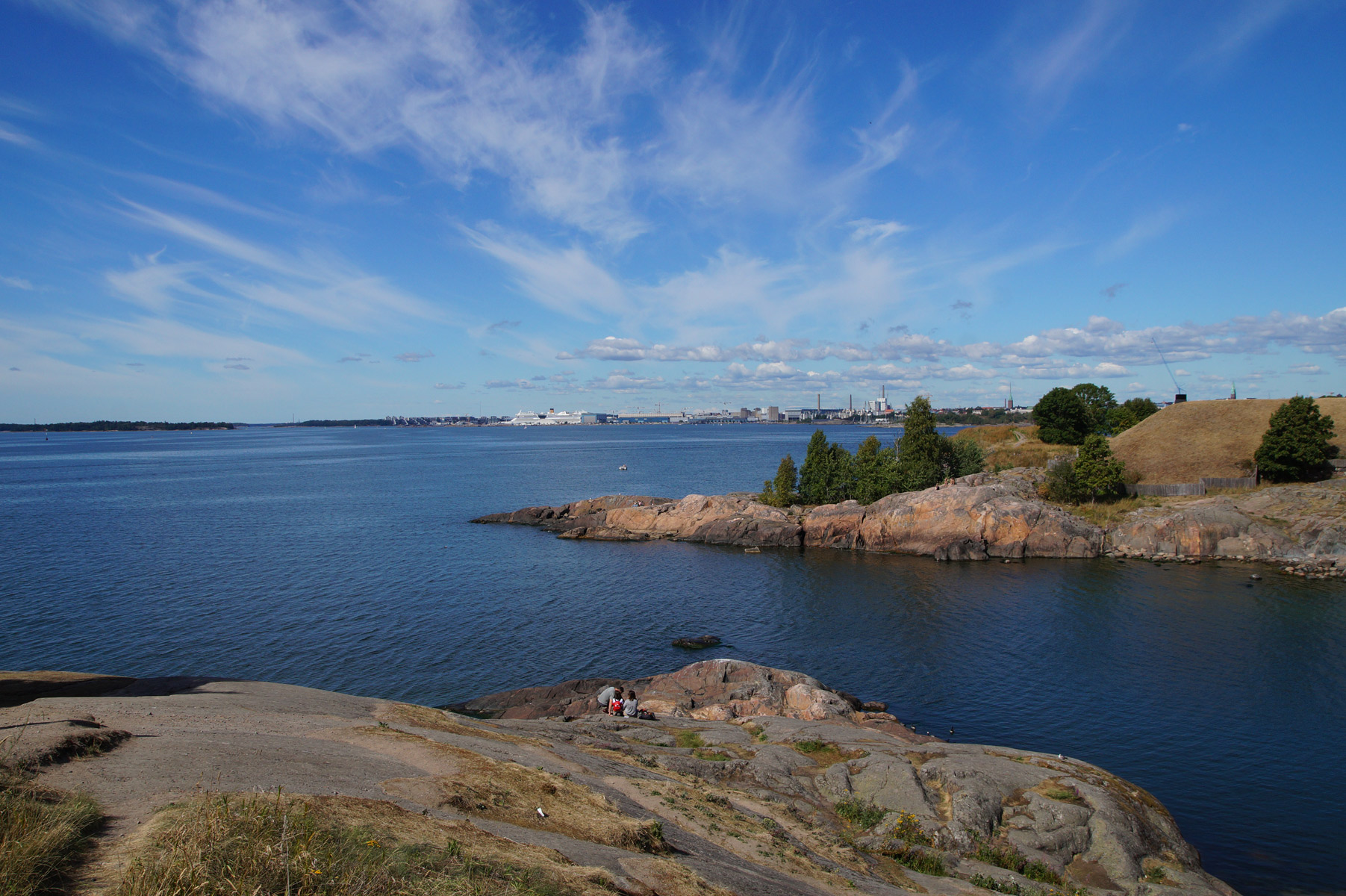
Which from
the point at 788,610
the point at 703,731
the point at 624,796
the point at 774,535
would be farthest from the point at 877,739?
the point at 774,535

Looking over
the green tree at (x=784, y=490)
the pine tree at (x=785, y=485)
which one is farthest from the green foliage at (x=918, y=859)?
the pine tree at (x=785, y=485)

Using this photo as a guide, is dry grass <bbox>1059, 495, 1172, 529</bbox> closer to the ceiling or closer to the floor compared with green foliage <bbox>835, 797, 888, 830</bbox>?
closer to the ceiling

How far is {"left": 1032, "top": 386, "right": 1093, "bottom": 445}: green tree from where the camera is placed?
10256 cm

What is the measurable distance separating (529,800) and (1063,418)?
111759 millimetres

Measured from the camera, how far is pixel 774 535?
69.4 m

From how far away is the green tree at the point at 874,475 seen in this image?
253ft

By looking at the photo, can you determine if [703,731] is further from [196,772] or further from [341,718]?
[196,772]

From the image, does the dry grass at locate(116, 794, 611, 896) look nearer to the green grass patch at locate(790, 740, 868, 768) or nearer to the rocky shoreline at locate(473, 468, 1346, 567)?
the green grass patch at locate(790, 740, 868, 768)

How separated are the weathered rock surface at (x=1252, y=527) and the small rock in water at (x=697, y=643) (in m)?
44.5

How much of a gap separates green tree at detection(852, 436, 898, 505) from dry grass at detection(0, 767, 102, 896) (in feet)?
244

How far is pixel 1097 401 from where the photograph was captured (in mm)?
108562

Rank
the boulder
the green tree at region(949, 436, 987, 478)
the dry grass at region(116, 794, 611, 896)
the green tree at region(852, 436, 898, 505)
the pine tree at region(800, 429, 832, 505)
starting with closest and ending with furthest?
1. the dry grass at region(116, 794, 611, 896)
2. the boulder
3. the green tree at region(852, 436, 898, 505)
4. the pine tree at region(800, 429, 832, 505)
5. the green tree at region(949, 436, 987, 478)

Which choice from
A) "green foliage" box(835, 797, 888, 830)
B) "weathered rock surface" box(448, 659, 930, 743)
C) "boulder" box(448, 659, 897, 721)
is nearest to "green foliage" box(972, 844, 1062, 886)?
"green foliage" box(835, 797, 888, 830)

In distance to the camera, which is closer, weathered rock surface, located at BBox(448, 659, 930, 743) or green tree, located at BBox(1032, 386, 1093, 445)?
weathered rock surface, located at BBox(448, 659, 930, 743)
